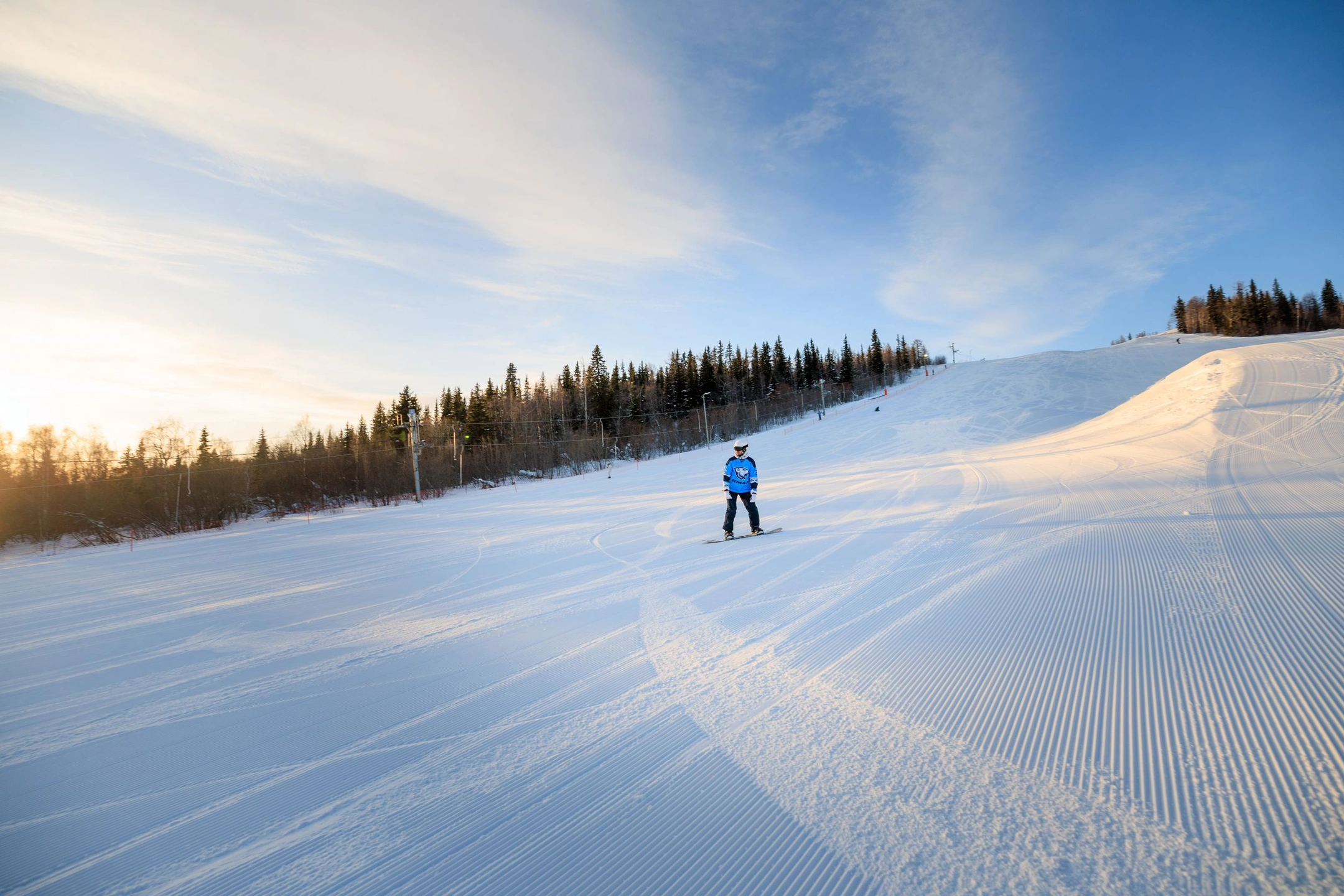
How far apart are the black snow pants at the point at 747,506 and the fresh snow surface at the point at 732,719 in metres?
0.85

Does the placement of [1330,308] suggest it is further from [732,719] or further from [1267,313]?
[732,719]

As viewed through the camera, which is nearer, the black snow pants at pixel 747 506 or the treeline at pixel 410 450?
the black snow pants at pixel 747 506

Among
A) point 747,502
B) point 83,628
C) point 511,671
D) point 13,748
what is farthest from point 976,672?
point 83,628

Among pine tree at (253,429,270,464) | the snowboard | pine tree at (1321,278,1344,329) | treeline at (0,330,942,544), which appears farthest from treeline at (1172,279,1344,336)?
pine tree at (253,429,270,464)

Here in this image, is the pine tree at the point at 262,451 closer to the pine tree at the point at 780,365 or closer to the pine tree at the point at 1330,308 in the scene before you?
the pine tree at the point at 780,365

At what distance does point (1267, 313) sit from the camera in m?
67.4

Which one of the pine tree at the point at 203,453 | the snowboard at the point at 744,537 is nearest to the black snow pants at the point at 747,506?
the snowboard at the point at 744,537

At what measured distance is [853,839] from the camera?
7.32ft

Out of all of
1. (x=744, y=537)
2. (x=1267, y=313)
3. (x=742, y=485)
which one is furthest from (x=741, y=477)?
(x=1267, y=313)

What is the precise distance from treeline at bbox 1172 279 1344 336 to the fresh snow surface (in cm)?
9021

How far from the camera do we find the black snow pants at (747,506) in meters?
9.25

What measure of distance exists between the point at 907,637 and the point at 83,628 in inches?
392

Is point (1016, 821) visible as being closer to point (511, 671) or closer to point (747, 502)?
point (511, 671)

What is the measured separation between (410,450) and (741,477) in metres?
37.5
